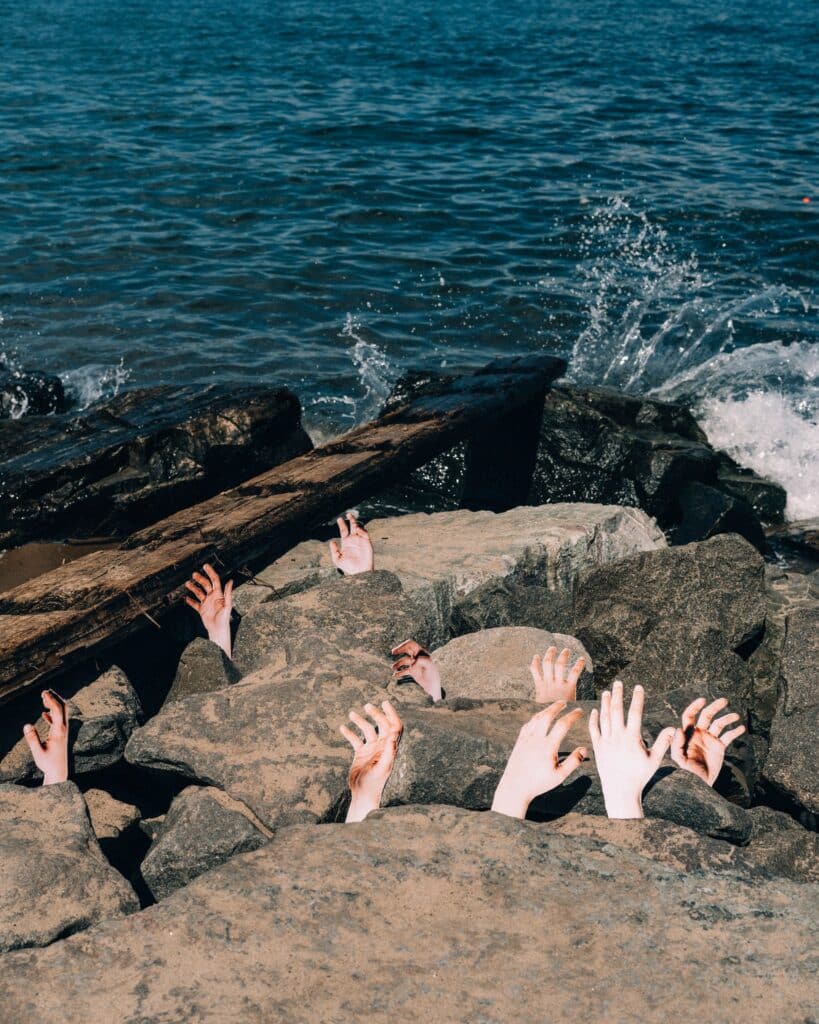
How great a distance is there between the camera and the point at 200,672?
5.81 metres

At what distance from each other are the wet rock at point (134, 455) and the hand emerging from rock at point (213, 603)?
51.6 inches

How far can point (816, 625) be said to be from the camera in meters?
6.18

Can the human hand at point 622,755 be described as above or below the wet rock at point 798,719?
above

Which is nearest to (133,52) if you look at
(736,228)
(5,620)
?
(736,228)

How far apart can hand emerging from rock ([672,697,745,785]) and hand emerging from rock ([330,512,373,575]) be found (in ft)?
8.19

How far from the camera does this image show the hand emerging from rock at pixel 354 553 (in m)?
6.88

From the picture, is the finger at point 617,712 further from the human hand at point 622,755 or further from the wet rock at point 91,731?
the wet rock at point 91,731

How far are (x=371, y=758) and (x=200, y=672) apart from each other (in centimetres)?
146

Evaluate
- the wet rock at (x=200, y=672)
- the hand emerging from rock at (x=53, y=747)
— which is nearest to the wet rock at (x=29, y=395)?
the wet rock at (x=200, y=672)

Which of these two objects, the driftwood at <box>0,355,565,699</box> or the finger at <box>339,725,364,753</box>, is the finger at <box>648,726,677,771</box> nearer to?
the finger at <box>339,725,364,753</box>

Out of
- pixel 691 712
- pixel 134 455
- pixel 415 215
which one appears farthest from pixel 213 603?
pixel 415 215

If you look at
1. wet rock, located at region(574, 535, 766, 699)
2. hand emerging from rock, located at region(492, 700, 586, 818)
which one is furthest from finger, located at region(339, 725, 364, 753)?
wet rock, located at region(574, 535, 766, 699)

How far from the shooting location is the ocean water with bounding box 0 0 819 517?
12.1m

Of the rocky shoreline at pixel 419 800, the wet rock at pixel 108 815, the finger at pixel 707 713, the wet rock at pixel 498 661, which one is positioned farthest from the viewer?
the wet rock at pixel 498 661
